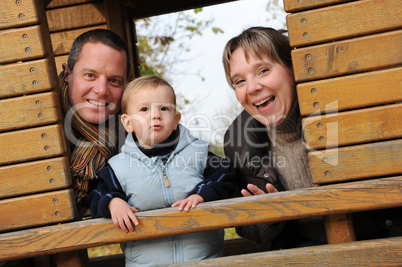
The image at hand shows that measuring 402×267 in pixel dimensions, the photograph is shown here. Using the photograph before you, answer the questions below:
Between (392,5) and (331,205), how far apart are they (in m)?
1.13

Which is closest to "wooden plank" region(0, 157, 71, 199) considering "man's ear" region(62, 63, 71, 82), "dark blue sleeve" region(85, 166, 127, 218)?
"dark blue sleeve" region(85, 166, 127, 218)

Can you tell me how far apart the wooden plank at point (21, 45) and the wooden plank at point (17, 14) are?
4 centimetres

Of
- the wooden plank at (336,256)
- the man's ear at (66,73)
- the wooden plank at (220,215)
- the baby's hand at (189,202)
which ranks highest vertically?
the man's ear at (66,73)

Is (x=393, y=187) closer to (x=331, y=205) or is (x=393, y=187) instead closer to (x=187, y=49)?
(x=331, y=205)

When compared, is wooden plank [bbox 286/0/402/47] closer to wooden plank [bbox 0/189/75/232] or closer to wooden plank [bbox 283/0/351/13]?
wooden plank [bbox 283/0/351/13]

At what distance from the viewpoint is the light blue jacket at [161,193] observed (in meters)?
2.84

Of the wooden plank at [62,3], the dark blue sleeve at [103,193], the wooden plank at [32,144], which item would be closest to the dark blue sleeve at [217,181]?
the dark blue sleeve at [103,193]

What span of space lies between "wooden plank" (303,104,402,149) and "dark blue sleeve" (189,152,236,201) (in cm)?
67

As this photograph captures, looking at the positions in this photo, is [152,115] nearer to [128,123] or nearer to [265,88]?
[128,123]

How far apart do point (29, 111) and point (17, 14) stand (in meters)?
0.60

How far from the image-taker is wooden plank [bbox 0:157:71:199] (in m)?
2.70

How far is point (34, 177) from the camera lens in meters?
2.71

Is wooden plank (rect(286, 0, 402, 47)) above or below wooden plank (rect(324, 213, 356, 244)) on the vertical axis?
above

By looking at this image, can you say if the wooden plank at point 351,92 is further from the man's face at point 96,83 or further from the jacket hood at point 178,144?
the man's face at point 96,83
